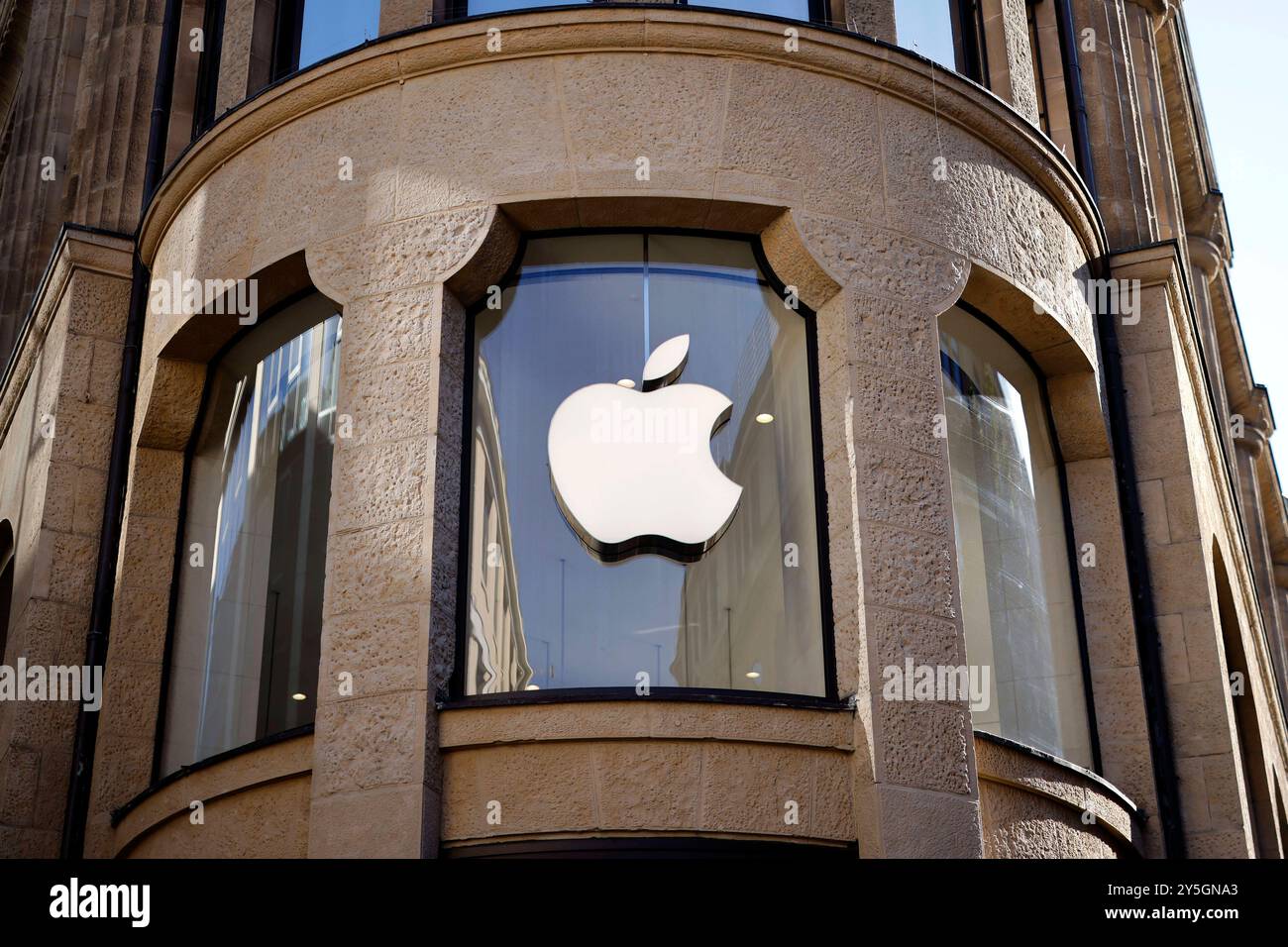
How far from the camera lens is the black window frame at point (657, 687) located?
13.3 m

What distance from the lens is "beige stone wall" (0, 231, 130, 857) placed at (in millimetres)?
16438

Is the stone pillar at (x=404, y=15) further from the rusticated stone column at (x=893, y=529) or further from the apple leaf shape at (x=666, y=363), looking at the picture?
the rusticated stone column at (x=893, y=529)

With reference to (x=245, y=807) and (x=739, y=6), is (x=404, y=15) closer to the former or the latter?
(x=739, y=6)

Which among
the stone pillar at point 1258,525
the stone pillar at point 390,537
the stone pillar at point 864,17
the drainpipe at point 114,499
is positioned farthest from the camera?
the stone pillar at point 1258,525

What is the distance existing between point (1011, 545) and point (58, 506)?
9254 mm

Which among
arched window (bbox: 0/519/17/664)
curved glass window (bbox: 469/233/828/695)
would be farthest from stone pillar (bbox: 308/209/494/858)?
arched window (bbox: 0/519/17/664)

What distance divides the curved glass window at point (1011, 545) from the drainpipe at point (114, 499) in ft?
26.4

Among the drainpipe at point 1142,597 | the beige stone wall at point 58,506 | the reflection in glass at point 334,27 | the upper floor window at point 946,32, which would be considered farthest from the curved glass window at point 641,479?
the beige stone wall at point 58,506

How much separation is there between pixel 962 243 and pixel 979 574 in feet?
9.78

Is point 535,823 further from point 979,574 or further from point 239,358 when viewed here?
point 239,358

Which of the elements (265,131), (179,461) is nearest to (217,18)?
(265,131)

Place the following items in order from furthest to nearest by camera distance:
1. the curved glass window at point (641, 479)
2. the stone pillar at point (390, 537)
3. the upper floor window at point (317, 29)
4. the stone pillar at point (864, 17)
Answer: the upper floor window at point (317, 29), the stone pillar at point (864, 17), the curved glass window at point (641, 479), the stone pillar at point (390, 537)

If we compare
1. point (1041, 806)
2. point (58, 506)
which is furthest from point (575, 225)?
point (1041, 806)

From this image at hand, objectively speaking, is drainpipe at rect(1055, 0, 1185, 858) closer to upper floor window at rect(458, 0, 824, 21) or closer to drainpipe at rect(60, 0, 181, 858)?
upper floor window at rect(458, 0, 824, 21)
